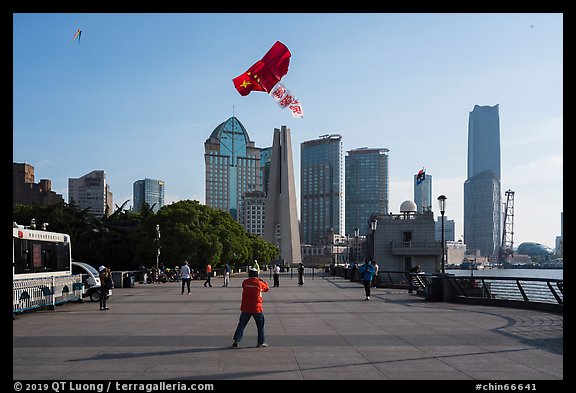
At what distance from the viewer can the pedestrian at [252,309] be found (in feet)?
43.2

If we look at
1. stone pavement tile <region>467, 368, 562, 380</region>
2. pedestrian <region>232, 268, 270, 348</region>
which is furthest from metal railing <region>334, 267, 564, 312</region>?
pedestrian <region>232, 268, 270, 348</region>

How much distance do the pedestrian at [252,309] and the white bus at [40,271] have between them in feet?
31.8

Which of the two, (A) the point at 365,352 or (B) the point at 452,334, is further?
(B) the point at 452,334

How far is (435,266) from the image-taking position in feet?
246

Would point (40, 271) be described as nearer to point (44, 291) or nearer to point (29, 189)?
point (44, 291)

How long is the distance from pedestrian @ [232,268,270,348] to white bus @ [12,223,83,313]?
970cm

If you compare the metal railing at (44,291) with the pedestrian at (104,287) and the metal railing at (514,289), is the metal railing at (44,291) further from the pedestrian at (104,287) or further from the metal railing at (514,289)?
the metal railing at (514,289)

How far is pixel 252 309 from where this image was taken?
13.2 metres

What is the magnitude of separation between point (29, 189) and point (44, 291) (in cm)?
10773

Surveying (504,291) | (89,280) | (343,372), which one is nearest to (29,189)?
(89,280)

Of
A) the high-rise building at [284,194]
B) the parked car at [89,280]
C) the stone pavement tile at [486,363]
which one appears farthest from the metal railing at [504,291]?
the high-rise building at [284,194]
